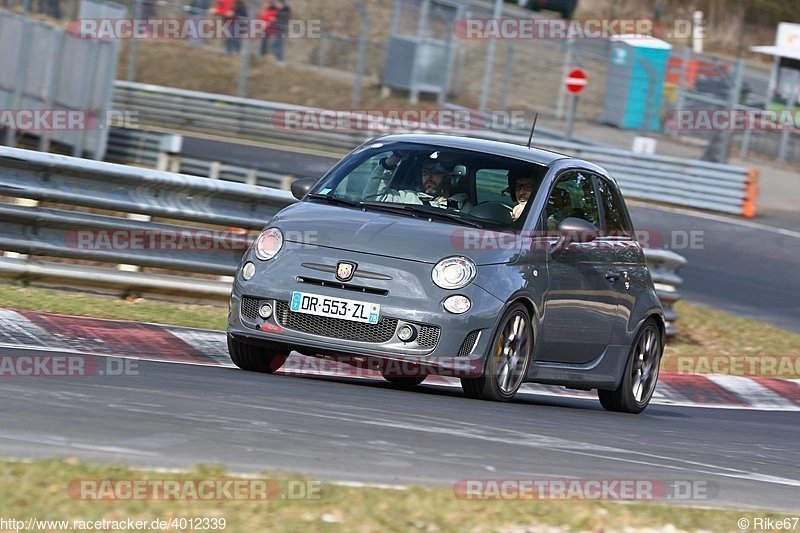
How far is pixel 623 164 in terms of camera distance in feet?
90.7

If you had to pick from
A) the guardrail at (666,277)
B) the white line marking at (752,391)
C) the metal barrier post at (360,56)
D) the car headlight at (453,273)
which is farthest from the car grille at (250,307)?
the metal barrier post at (360,56)

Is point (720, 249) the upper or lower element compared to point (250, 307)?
lower

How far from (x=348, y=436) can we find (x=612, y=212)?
4.51 meters

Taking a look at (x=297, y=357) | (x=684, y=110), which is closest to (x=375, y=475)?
(x=297, y=357)

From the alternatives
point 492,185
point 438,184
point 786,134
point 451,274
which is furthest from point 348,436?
point 786,134

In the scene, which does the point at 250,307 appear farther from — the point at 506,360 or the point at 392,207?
the point at 506,360

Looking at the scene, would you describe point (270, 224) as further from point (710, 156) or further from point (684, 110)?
point (684, 110)

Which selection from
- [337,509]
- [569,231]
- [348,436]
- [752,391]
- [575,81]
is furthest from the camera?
[575,81]

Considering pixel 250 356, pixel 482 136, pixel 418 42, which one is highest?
pixel 418 42

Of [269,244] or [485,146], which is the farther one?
[485,146]

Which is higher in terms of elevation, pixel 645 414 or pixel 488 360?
pixel 488 360

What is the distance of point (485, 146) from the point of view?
9742 mm

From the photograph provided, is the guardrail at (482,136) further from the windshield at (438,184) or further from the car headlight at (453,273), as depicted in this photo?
the car headlight at (453,273)

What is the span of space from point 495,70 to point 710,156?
10090mm
